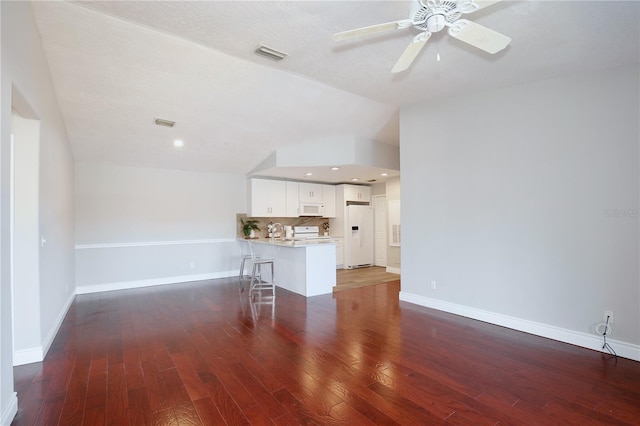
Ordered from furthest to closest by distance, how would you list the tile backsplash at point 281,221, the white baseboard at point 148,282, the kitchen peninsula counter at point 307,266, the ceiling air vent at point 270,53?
1. the tile backsplash at point 281,221
2. the white baseboard at point 148,282
3. the kitchen peninsula counter at point 307,266
4. the ceiling air vent at point 270,53

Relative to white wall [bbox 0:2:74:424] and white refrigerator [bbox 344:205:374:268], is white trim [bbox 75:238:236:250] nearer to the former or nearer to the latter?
white wall [bbox 0:2:74:424]

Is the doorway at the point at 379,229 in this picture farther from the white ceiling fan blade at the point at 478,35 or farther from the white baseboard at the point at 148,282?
the white ceiling fan blade at the point at 478,35

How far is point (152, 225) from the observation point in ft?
19.7

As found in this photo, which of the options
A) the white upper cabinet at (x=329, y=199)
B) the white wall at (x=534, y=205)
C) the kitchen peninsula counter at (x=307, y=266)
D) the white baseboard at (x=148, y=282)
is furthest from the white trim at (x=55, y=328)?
the white upper cabinet at (x=329, y=199)

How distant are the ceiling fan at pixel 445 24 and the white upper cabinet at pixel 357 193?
572 centimetres

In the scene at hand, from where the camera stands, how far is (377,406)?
208 cm

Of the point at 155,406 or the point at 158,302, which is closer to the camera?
the point at 155,406

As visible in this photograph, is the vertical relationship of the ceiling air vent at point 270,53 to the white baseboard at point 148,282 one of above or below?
above

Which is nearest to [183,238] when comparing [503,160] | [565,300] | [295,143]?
[295,143]

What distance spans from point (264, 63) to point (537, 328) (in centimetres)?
400

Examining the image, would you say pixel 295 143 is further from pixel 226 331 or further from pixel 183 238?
pixel 226 331

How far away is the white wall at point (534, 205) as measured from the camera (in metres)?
2.88

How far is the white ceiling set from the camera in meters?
2.32

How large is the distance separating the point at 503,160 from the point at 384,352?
2558 millimetres
